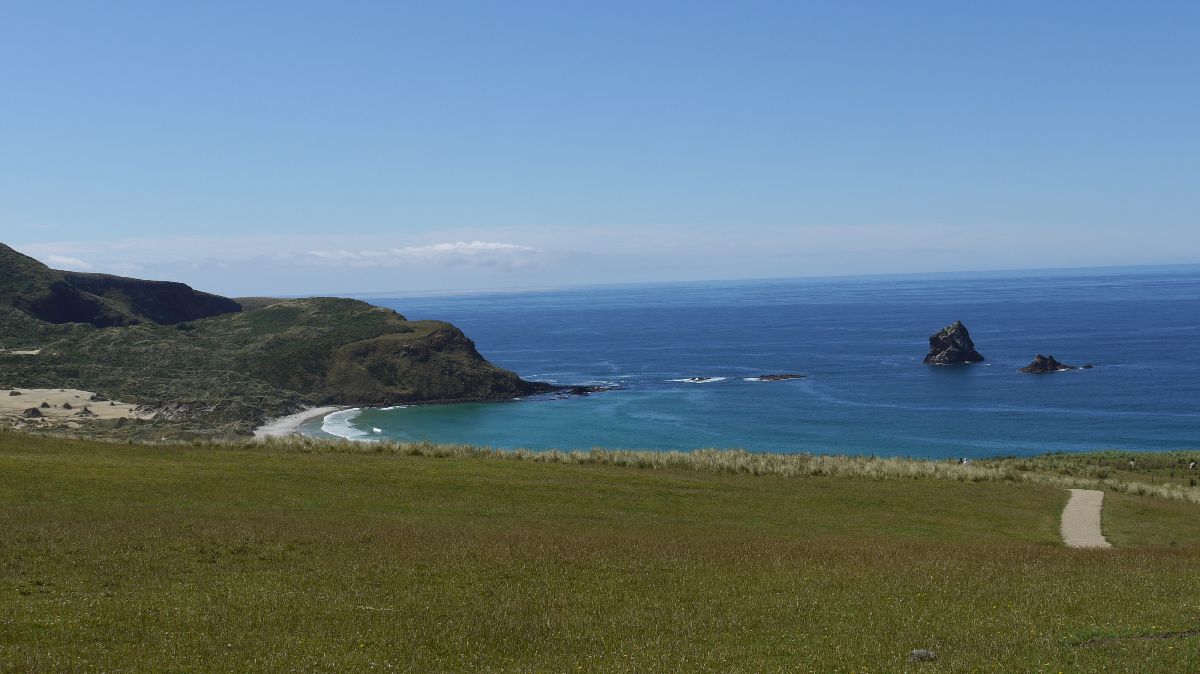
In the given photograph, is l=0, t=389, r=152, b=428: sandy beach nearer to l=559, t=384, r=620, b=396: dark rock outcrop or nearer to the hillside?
the hillside

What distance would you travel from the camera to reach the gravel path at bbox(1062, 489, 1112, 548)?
31602 mm

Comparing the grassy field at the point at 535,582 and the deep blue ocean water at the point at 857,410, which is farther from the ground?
A: the grassy field at the point at 535,582

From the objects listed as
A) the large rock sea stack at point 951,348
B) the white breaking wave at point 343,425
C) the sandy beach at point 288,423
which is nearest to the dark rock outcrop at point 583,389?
the white breaking wave at point 343,425

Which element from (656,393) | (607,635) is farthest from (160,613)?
(656,393)

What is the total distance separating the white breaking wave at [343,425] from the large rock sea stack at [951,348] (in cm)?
10090

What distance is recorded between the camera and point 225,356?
140 meters

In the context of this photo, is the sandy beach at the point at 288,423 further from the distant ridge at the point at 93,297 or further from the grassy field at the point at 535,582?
the grassy field at the point at 535,582

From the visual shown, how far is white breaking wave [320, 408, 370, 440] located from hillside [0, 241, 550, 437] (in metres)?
6.23

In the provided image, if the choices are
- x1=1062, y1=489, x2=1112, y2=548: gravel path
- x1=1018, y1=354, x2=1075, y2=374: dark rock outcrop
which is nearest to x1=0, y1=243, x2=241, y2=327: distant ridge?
x1=1062, y1=489, x2=1112, y2=548: gravel path

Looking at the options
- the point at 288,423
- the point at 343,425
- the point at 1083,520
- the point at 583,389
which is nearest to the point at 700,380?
the point at 583,389

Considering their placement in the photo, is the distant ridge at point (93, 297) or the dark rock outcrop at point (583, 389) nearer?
the dark rock outcrop at point (583, 389)

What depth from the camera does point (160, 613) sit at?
16.0 m

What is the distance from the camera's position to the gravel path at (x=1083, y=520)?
31.6 m

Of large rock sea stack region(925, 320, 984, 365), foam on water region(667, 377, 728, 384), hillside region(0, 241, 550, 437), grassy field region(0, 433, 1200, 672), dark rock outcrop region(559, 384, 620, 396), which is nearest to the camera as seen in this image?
grassy field region(0, 433, 1200, 672)
